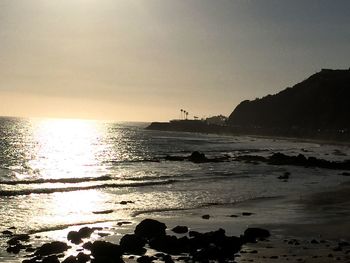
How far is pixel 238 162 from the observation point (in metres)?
76.0

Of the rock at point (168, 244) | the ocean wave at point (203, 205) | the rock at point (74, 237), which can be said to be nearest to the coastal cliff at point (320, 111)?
the ocean wave at point (203, 205)

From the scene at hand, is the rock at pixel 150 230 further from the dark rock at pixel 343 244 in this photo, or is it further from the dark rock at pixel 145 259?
the dark rock at pixel 343 244

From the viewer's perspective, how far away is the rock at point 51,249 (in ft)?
67.9

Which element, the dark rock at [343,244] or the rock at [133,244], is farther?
the dark rock at [343,244]

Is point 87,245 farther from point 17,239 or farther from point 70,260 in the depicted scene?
point 17,239

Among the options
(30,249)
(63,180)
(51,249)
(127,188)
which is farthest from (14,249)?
(63,180)

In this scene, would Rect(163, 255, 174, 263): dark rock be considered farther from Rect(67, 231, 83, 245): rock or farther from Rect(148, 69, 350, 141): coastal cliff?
Rect(148, 69, 350, 141): coastal cliff

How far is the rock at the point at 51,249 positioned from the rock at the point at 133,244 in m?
2.60

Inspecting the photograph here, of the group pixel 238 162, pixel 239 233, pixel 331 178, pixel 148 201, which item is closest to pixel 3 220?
pixel 148 201

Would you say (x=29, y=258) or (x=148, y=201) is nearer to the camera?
(x=29, y=258)

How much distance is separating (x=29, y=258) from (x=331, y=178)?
40432 millimetres

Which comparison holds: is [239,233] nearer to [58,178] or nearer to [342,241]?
[342,241]

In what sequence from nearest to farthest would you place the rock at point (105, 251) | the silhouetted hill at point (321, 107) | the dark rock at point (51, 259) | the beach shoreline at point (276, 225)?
the dark rock at point (51, 259) < the rock at point (105, 251) < the beach shoreline at point (276, 225) < the silhouetted hill at point (321, 107)

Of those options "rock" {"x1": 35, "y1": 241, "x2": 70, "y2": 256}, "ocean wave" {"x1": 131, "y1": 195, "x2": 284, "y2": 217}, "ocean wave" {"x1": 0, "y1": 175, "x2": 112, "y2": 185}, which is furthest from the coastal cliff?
"rock" {"x1": 35, "y1": 241, "x2": 70, "y2": 256}
